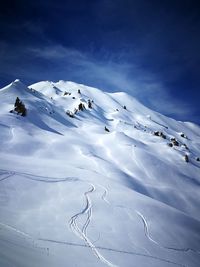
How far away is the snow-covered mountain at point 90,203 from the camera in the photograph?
944 cm

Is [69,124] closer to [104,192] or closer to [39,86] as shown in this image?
[104,192]

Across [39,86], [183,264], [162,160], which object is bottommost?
[183,264]

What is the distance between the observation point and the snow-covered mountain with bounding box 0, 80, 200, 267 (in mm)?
9438

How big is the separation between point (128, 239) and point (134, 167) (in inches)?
610

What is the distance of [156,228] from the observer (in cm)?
1296

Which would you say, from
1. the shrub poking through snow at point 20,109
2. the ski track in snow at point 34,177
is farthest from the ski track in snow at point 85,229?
the shrub poking through snow at point 20,109

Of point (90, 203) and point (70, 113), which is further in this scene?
point (70, 113)

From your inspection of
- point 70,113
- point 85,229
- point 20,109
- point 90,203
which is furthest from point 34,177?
point 70,113

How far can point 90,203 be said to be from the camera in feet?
45.7

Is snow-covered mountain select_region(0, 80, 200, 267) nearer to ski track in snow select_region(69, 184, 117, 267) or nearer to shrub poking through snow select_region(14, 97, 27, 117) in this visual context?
ski track in snow select_region(69, 184, 117, 267)

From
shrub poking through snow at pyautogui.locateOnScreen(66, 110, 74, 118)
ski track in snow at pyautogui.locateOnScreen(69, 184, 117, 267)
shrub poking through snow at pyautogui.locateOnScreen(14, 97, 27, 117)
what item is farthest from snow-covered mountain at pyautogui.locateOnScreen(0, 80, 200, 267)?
shrub poking through snow at pyautogui.locateOnScreen(66, 110, 74, 118)

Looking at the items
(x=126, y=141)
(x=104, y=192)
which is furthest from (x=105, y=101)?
(x=104, y=192)

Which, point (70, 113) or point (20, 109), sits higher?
point (70, 113)

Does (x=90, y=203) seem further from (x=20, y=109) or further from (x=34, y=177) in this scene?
(x=20, y=109)
